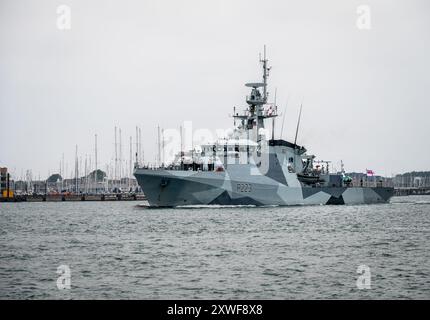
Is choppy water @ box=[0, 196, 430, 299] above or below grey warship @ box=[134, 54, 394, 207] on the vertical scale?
below

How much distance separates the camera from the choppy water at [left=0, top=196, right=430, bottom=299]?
18.5m

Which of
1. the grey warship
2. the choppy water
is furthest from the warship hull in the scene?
the choppy water

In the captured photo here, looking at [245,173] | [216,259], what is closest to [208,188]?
[245,173]

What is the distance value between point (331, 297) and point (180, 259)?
8.09m

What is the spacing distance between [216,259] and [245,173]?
27.9m

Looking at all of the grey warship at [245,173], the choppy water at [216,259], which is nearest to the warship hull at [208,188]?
the grey warship at [245,173]

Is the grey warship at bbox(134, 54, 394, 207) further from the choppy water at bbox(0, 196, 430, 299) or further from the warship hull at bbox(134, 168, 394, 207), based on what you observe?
the choppy water at bbox(0, 196, 430, 299)

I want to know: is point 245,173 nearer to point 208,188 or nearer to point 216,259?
point 208,188

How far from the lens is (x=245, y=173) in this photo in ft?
170

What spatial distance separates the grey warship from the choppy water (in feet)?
28.4

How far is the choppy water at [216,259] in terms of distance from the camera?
18453mm
